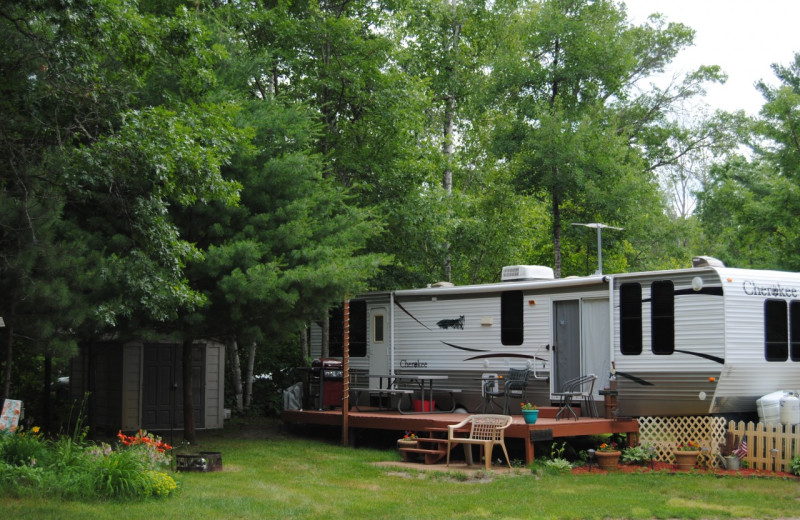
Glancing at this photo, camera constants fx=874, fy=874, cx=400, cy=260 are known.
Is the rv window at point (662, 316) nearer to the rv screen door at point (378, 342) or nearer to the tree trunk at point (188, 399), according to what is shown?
the rv screen door at point (378, 342)

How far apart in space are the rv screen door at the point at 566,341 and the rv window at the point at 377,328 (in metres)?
4.23

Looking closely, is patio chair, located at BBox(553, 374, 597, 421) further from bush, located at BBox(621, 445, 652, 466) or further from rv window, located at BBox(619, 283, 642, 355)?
bush, located at BBox(621, 445, 652, 466)

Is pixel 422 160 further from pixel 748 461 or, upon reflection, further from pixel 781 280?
pixel 748 461

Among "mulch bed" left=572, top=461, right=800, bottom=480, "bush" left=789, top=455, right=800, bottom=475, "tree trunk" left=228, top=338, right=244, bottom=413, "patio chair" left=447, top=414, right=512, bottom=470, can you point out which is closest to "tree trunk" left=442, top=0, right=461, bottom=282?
"tree trunk" left=228, top=338, right=244, bottom=413

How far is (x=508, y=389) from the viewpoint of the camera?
1522 cm

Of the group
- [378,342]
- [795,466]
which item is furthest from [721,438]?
[378,342]

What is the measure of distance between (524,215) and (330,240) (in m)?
12.3

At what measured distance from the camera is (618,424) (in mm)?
13914

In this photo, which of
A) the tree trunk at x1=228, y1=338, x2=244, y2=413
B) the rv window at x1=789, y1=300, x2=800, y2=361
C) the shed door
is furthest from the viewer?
the tree trunk at x1=228, y1=338, x2=244, y2=413

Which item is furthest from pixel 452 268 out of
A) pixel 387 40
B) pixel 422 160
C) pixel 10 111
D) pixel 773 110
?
pixel 10 111

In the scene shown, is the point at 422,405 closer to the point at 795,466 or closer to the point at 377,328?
the point at 377,328

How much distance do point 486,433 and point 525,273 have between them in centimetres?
399

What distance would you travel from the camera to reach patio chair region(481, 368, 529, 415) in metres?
15.2

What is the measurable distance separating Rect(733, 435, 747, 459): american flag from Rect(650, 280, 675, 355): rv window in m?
1.67
